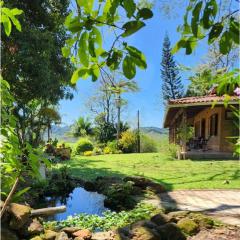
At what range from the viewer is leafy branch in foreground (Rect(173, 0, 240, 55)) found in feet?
4.23

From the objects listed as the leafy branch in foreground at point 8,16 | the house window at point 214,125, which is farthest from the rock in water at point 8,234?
Result: the house window at point 214,125

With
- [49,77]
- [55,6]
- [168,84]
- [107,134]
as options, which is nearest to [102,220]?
[49,77]

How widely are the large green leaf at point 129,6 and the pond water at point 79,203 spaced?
646 cm

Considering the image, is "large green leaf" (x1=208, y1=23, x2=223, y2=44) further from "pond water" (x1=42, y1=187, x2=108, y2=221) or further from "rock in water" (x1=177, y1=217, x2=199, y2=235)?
"pond water" (x1=42, y1=187, x2=108, y2=221)

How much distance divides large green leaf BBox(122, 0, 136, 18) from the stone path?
5.67 m

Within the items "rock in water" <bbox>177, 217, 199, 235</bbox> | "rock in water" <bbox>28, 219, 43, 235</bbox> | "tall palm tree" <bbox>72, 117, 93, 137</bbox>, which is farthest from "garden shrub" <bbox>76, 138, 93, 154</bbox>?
"rock in water" <bbox>28, 219, 43, 235</bbox>

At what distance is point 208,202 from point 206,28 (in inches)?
285

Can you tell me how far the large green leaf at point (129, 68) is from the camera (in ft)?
4.22

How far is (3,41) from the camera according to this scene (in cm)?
1289

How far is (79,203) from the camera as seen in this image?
885 centimetres

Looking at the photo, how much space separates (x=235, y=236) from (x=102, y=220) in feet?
7.10

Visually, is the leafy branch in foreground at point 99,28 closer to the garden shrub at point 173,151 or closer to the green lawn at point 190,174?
the green lawn at point 190,174

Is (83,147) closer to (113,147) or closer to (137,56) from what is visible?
(113,147)

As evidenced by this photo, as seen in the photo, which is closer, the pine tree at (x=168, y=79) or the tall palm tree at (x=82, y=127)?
the tall palm tree at (x=82, y=127)
